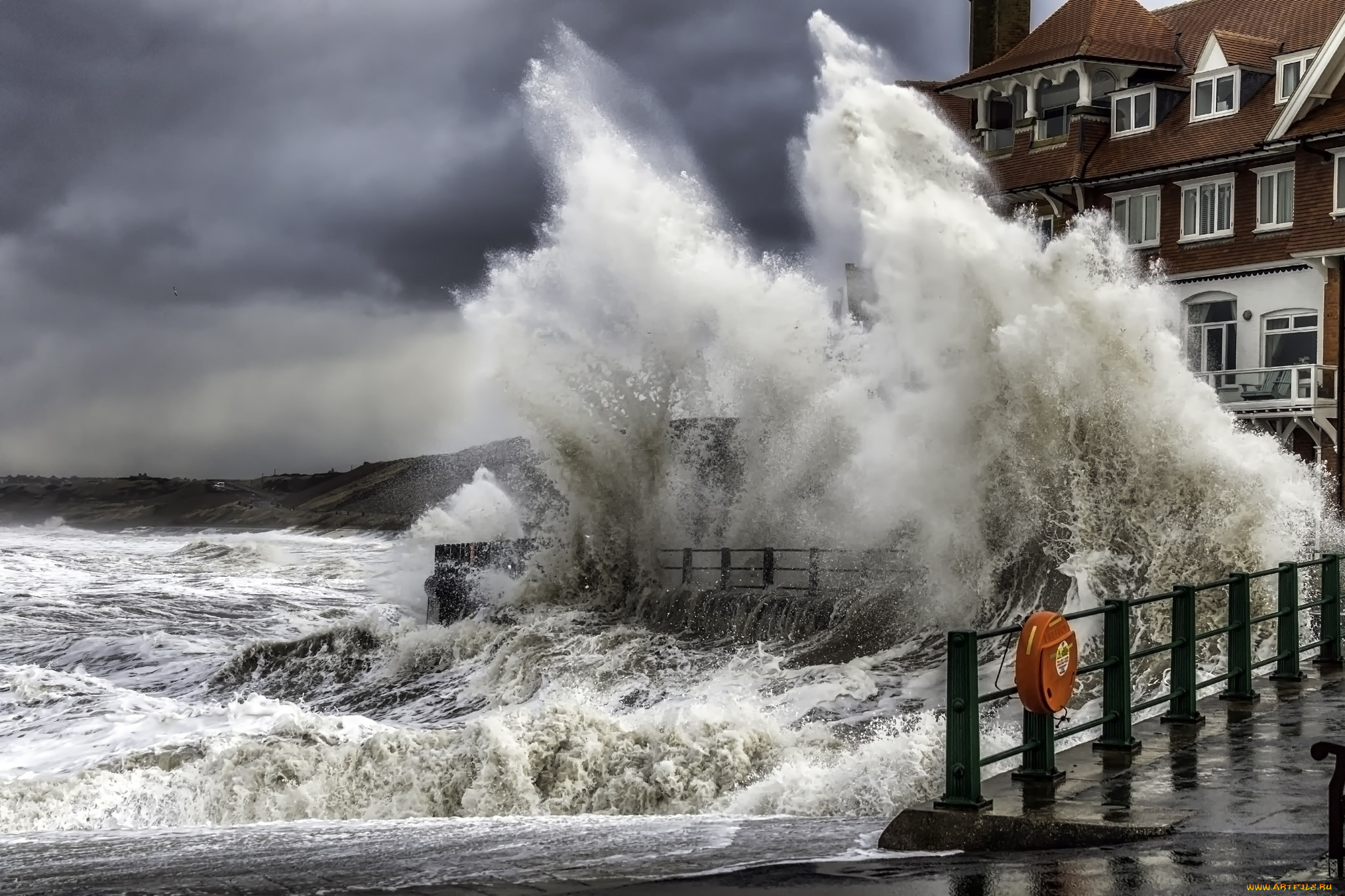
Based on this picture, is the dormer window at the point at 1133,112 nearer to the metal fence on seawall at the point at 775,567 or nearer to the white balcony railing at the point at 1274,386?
the white balcony railing at the point at 1274,386

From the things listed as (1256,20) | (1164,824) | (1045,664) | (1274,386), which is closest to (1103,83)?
(1256,20)

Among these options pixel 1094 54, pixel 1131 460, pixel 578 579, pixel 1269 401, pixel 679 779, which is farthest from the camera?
pixel 1094 54

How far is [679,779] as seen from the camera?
11.8 metres

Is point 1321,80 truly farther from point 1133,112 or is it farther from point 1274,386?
point 1274,386

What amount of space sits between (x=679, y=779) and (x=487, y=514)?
2633 cm

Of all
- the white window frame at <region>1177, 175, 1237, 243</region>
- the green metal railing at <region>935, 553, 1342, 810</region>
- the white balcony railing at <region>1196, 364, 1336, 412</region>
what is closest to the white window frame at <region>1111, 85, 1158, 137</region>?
the white window frame at <region>1177, 175, 1237, 243</region>

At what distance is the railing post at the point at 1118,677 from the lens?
9.09 m

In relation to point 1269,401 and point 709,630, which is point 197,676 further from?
point 1269,401

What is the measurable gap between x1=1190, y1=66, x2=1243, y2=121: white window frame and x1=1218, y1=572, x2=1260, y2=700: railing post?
73.1ft

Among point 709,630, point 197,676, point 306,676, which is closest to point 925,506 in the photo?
point 709,630

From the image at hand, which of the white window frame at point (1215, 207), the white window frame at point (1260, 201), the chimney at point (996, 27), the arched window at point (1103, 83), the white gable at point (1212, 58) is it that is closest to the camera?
the white window frame at point (1260, 201)

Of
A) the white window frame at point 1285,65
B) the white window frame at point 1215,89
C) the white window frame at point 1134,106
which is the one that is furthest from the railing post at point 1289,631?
the white window frame at point 1134,106

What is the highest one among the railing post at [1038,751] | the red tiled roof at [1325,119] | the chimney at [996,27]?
the chimney at [996,27]

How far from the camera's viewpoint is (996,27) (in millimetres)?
39094
